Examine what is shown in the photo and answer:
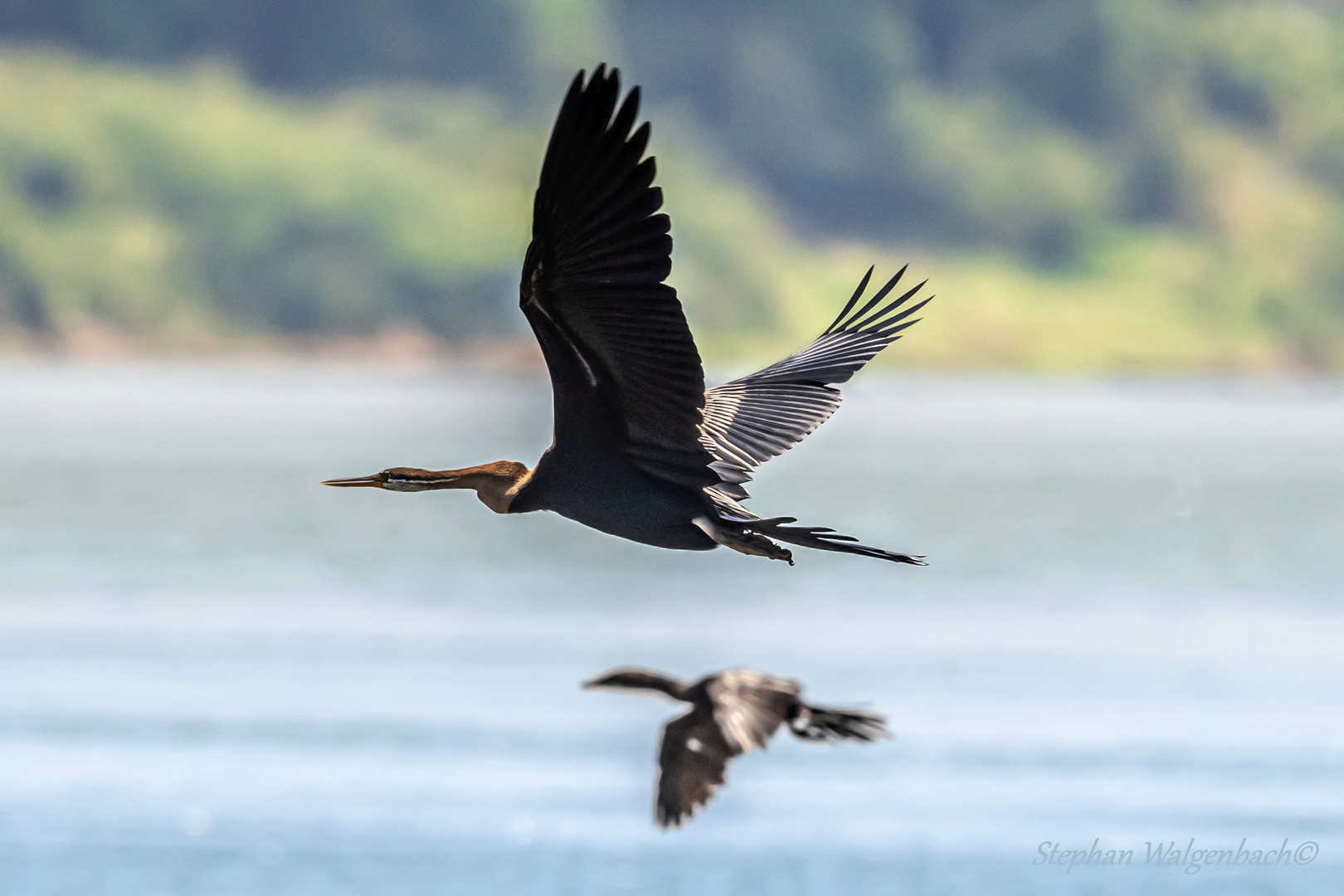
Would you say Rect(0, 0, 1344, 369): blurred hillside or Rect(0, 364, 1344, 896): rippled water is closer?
Rect(0, 364, 1344, 896): rippled water

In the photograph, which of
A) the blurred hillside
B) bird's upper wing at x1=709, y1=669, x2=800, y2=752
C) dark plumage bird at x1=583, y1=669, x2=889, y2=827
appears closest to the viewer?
dark plumage bird at x1=583, y1=669, x2=889, y2=827

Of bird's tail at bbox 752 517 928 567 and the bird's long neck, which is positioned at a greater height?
the bird's long neck

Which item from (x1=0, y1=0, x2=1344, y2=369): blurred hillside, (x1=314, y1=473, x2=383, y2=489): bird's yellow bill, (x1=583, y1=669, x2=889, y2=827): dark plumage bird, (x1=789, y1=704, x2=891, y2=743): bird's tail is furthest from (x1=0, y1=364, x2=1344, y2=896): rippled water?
(x1=0, y1=0, x2=1344, y2=369): blurred hillside

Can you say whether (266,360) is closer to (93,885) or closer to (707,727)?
(93,885)

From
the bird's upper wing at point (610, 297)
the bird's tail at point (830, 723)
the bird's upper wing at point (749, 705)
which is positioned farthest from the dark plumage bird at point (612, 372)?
the bird's upper wing at point (749, 705)

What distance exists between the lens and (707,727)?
1173cm

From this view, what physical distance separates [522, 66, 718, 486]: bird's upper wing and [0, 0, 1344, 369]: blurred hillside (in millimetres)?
118739

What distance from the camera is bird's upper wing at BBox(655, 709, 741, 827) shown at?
37.8ft

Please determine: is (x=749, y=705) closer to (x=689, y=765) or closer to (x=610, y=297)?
(x=689, y=765)

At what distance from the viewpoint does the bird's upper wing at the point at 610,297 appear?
7574mm

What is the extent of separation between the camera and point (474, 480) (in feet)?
26.4

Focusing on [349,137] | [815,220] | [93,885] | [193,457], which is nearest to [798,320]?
[815,220]

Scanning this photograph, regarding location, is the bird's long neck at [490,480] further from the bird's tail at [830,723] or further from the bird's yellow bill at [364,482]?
the bird's tail at [830,723]

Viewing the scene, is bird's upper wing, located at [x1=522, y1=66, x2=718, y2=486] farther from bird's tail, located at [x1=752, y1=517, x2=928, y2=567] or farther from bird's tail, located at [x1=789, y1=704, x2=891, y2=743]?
bird's tail, located at [x1=789, y1=704, x2=891, y2=743]
